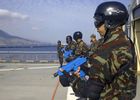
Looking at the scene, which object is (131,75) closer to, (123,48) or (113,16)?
(123,48)

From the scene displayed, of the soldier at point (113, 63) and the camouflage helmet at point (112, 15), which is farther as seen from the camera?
the camouflage helmet at point (112, 15)

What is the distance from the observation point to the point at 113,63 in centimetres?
311

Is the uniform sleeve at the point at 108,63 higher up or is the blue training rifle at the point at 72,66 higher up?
the uniform sleeve at the point at 108,63

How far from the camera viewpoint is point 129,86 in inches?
126

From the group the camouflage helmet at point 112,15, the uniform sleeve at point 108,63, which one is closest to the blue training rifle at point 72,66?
the camouflage helmet at point 112,15

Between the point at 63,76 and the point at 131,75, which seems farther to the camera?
the point at 63,76

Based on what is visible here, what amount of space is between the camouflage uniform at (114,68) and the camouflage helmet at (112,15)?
8 centimetres

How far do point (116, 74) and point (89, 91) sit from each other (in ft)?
0.85

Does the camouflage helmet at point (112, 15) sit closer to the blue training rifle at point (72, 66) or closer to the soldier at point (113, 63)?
the soldier at point (113, 63)

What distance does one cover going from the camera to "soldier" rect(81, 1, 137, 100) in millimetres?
3115

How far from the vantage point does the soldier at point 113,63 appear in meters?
3.12

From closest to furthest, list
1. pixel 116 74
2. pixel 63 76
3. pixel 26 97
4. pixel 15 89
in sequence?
1. pixel 116 74
2. pixel 63 76
3. pixel 26 97
4. pixel 15 89

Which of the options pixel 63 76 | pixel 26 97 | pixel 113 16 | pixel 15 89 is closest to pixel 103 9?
pixel 113 16

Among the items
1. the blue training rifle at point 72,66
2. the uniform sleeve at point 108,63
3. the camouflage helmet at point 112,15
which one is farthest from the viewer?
the blue training rifle at point 72,66
